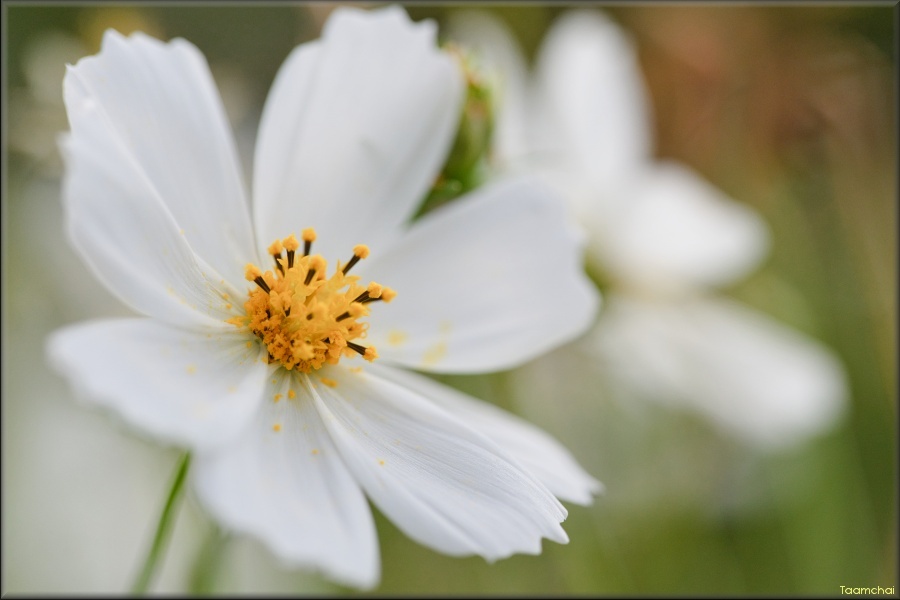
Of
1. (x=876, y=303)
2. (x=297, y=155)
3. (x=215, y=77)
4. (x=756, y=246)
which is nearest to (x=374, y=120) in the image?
(x=297, y=155)

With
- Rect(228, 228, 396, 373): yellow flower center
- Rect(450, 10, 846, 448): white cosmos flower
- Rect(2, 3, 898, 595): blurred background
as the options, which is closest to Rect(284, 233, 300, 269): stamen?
Rect(228, 228, 396, 373): yellow flower center

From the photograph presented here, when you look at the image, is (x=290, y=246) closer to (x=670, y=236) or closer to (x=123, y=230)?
(x=123, y=230)

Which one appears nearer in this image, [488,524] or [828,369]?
[488,524]

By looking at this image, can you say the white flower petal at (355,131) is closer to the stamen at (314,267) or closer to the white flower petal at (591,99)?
the stamen at (314,267)

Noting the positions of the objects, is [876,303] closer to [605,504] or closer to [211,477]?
[605,504]

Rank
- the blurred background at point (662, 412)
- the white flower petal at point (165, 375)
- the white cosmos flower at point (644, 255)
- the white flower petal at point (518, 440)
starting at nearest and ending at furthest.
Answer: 1. the white flower petal at point (165, 375)
2. the white flower petal at point (518, 440)
3. the blurred background at point (662, 412)
4. the white cosmos flower at point (644, 255)

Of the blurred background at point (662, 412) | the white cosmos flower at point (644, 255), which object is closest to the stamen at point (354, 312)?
the blurred background at point (662, 412)
